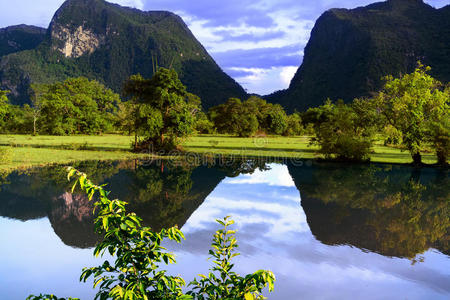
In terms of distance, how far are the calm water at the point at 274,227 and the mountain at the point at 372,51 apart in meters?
101

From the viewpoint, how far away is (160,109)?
2745cm

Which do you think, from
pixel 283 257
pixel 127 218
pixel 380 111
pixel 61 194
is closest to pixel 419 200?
pixel 283 257

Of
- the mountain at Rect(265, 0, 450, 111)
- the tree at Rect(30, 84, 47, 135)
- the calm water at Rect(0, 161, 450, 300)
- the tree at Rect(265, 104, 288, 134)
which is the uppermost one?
the mountain at Rect(265, 0, 450, 111)

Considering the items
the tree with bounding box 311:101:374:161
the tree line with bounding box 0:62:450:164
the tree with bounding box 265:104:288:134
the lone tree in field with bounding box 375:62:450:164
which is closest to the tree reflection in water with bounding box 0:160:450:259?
the lone tree in field with bounding box 375:62:450:164

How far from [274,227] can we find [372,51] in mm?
149561

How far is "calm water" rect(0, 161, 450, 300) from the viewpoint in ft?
20.9

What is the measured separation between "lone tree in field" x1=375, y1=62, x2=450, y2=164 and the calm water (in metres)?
5.03

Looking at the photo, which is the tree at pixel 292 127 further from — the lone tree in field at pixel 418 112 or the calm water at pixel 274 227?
the calm water at pixel 274 227

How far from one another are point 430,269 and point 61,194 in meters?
13.1

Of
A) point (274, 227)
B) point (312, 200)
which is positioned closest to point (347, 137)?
point (312, 200)

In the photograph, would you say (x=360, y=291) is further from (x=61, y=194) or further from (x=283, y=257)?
(x=61, y=194)

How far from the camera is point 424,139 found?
21.7 metres

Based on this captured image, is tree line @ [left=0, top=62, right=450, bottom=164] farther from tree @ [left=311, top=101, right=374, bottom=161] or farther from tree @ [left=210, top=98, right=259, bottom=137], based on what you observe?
tree @ [left=210, top=98, right=259, bottom=137]

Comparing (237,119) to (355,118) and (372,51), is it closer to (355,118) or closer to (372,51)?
(355,118)
